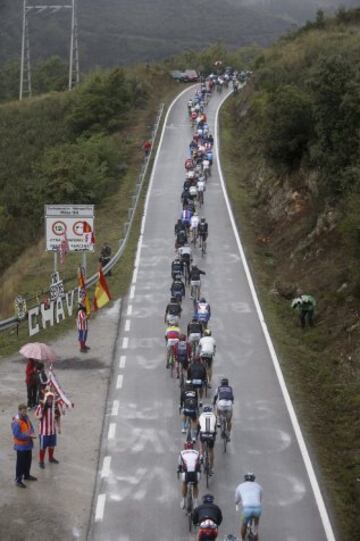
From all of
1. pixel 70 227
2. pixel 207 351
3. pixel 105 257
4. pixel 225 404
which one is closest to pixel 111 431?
pixel 225 404

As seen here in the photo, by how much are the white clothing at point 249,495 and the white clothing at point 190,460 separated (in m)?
1.17

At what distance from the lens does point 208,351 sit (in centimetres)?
A: 2045

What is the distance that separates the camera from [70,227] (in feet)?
93.3

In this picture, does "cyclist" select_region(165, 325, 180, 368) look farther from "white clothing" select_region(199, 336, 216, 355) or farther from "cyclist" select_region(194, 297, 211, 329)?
"cyclist" select_region(194, 297, 211, 329)

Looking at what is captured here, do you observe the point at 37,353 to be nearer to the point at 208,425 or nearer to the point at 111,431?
the point at 111,431

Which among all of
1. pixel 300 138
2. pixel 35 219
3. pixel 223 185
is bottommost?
pixel 35 219

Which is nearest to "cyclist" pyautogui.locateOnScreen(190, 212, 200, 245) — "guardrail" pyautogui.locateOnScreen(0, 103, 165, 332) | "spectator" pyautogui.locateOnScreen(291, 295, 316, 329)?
"guardrail" pyautogui.locateOnScreen(0, 103, 165, 332)

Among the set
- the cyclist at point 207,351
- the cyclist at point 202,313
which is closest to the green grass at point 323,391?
the cyclist at point 207,351

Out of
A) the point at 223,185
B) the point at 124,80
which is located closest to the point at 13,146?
the point at 124,80

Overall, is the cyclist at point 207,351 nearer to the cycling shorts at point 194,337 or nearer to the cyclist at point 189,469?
the cycling shorts at point 194,337

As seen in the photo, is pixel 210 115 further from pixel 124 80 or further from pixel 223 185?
pixel 223 185

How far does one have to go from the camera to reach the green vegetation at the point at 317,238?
19250 millimetres

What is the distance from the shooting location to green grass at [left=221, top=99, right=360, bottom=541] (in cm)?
1619

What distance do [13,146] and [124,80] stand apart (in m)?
11.9
